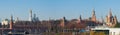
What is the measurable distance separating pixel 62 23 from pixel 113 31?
120 feet

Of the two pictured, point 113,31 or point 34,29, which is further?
point 34,29

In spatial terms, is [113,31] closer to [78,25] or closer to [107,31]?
[107,31]

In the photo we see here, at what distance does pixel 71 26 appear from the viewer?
2603 inches

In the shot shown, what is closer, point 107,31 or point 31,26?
point 107,31

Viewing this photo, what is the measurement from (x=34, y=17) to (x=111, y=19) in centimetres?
2248

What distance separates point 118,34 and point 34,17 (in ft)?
181

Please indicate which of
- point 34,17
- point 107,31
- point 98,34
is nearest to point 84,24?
point 34,17

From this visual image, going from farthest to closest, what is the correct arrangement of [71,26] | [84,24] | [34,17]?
1. [34,17]
2. [84,24]
3. [71,26]

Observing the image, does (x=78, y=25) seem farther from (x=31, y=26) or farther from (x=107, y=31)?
(x=107, y=31)

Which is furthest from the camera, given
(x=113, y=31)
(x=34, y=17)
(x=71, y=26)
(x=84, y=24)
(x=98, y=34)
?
(x=34, y=17)

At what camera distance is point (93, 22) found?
72.2 meters

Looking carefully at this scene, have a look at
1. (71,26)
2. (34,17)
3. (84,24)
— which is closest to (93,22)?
(84,24)

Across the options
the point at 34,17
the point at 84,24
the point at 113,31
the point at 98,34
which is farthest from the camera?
the point at 34,17

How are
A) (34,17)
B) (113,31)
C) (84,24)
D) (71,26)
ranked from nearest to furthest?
1. (113,31)
2. (71,26)
3. (84,24)
4. (34,17)
